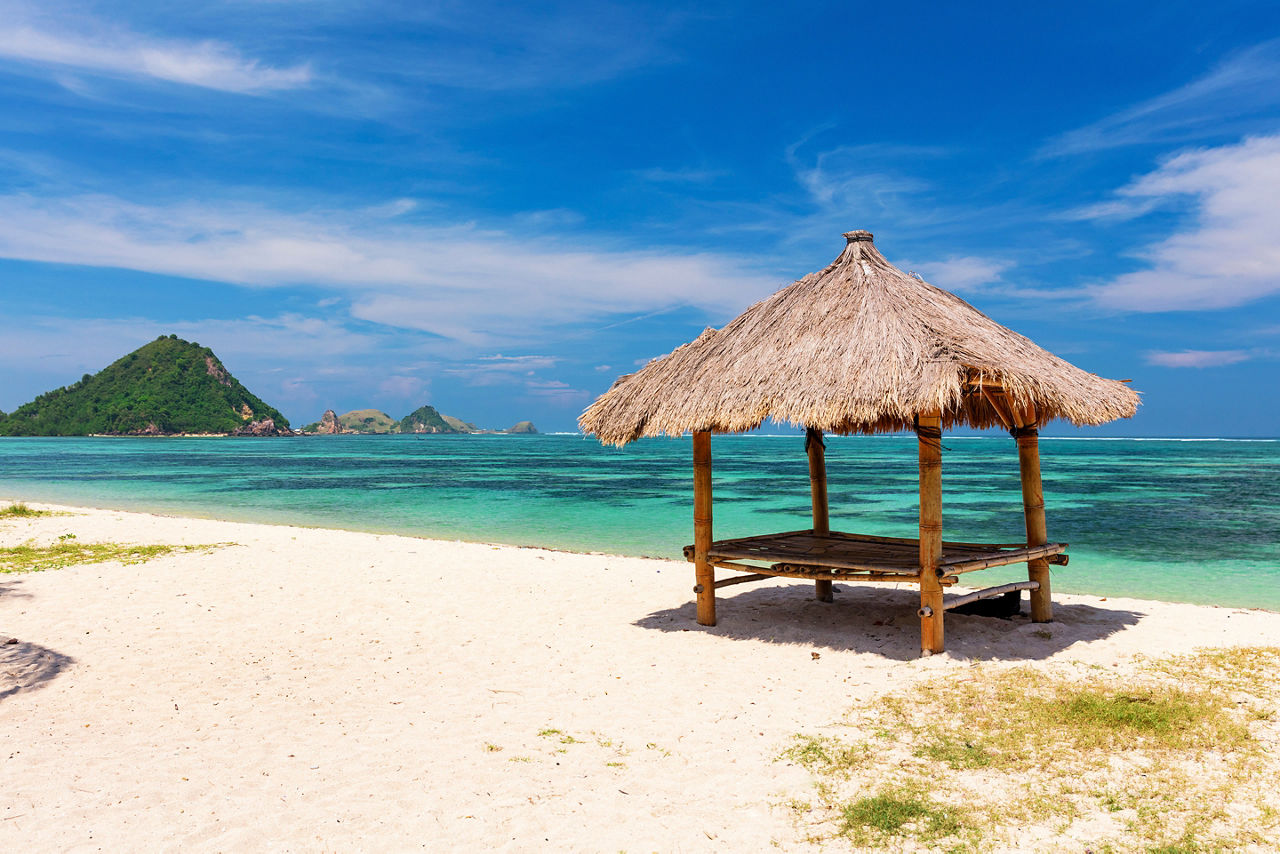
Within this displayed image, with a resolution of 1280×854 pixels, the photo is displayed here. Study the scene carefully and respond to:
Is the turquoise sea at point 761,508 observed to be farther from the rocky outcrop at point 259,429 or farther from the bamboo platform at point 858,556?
the rocky outcrop at point 259,429

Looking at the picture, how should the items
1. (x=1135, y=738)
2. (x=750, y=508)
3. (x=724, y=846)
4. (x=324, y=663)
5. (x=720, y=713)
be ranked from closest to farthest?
1. (x=724, y=846)
2. (x=1135, y=738)
3. (x=720, y=713)
4. (x=324, y=663)
5. (x=750, y=508)

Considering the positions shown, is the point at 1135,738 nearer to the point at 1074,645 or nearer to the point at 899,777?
the point at 899,777

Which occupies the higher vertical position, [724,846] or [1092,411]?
[1092,411]

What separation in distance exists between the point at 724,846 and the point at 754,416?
3745 mm

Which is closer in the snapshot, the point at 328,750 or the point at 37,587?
the point at 328,750

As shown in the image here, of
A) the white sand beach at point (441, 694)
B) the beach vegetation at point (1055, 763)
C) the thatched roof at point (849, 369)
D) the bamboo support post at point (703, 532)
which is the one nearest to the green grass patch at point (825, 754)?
the beach vegetation at point (1055, 763)

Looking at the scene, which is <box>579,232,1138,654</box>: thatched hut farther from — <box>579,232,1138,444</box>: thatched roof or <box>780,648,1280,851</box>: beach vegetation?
<box>780,648,1280,851</box>: beach vegetation

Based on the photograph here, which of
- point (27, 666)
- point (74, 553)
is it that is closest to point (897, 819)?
point (27, 666)

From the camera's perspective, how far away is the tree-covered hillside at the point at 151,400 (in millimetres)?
117188

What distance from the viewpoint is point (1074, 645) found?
6797 millimetres

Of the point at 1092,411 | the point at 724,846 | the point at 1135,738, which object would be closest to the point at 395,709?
the point at 724,846

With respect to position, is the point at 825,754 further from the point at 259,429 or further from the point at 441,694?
the point at 259,429

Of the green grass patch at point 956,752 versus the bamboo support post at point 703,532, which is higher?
the bamboo support post at point 703,532

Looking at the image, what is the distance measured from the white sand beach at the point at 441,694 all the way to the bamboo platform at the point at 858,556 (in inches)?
26.2
